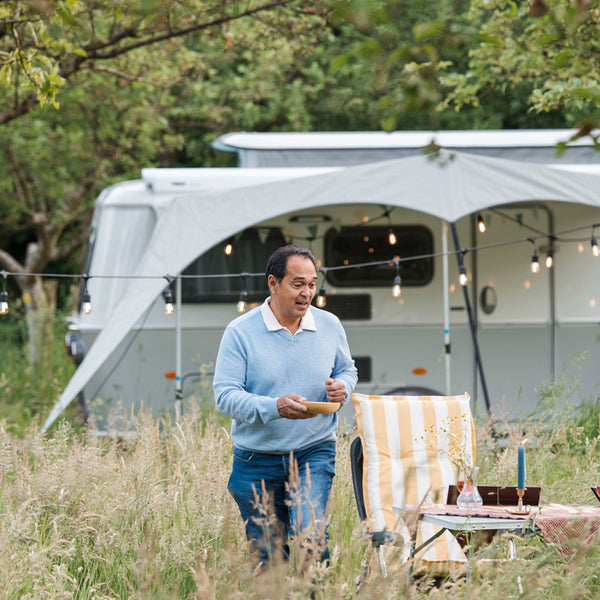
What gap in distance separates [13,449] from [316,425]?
83.7 inches

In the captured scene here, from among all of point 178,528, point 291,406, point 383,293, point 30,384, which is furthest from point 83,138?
point 291,406

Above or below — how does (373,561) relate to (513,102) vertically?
below

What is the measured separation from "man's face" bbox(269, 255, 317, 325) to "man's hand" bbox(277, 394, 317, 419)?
17.4 inches

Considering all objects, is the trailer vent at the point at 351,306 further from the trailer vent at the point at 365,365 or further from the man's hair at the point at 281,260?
the man's hair at the point at 281,260

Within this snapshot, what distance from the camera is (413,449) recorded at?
187 inches

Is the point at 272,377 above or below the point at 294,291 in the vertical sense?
below

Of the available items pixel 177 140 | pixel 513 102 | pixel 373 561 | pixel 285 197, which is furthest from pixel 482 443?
pixel 513 102

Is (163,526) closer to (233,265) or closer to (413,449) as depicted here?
(413,449)

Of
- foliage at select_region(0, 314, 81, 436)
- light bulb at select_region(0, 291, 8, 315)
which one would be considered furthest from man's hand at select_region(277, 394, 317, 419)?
foliage at select_region(0, 314, 81, 436)

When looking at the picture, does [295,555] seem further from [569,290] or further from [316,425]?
[569,290]

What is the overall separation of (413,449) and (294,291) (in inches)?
49.4

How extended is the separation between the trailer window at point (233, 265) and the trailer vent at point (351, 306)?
1.99 ft

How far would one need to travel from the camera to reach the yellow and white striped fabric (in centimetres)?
457

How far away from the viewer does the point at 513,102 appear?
1552 cm
